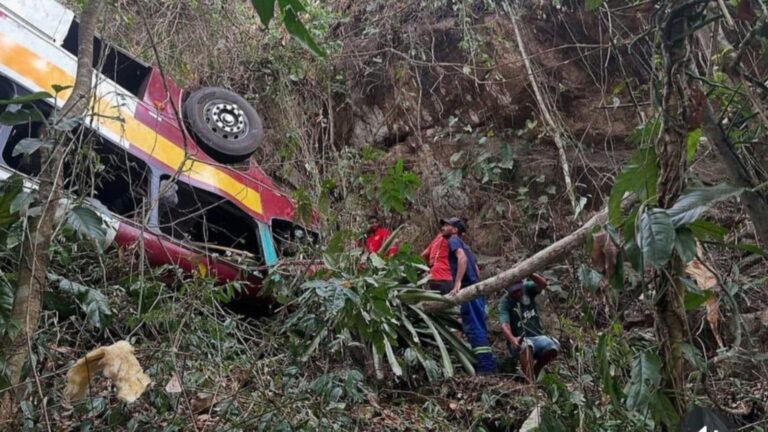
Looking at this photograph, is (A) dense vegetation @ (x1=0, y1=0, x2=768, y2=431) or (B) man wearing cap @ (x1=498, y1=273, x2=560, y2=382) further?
(B) man wearing cap @ (x1=498, y1=273, x2=560, y2=382)

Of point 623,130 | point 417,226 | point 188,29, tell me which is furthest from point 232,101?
point 623,130

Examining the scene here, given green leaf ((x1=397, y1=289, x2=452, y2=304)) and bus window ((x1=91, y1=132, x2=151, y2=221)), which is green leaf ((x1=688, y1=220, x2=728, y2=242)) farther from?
bus window ((x1=91, y1=132, x2=151, y2=221))

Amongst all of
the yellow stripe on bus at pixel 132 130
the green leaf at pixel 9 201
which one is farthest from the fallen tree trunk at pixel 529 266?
the green leaf at pixel 9 201

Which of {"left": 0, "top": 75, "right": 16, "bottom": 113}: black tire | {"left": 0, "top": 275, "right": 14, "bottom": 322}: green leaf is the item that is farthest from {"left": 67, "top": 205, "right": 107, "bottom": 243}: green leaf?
{"left": 0, "top": 75, "right": 16, "bottom": 113}: black tire

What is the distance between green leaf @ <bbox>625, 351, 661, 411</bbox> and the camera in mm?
1595

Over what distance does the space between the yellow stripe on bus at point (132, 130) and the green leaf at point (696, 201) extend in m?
2.82

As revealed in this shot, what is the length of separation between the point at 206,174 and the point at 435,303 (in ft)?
6.81

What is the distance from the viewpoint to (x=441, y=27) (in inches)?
317

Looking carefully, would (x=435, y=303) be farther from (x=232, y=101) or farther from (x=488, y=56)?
(x=488, y=56)

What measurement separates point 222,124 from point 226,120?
74 millimetres

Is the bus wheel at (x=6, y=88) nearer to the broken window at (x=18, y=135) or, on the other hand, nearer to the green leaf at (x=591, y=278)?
the broken window at (x=18, y=135)

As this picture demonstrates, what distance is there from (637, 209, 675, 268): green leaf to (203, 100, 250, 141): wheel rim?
4551mm

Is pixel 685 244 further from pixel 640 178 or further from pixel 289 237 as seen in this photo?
pixel 289 237

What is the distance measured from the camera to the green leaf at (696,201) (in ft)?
4.65
